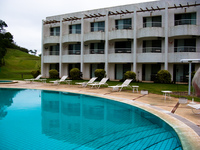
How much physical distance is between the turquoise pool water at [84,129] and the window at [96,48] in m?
19.9

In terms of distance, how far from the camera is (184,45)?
2511 centimetres

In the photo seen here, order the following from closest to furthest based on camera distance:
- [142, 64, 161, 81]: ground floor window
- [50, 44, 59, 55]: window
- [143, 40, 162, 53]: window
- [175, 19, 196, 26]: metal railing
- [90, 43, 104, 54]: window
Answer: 1. [175, 19, 196, 26]: metal railing
2. [143, 40, 162, 53]: window
3. [142, 64, 161, 81]: ground floor window
4. [90, 43, 104, 54]: window
5. [50, 44, 59, 55]: window

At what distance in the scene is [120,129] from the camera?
22.8 feet

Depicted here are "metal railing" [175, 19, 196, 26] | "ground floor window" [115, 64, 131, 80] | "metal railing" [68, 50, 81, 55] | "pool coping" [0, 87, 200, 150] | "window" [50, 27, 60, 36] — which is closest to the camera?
"pool coping" [0, 87, 200, 150]

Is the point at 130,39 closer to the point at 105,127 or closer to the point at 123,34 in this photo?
the point at 123,34

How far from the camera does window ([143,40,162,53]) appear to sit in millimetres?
25938

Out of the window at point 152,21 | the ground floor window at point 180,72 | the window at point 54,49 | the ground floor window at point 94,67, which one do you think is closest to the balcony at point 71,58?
the ground floor window at point 94,67

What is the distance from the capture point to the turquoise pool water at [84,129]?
18.1 feet

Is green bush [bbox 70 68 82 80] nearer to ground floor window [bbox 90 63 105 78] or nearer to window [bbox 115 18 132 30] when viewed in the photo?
ground floor window [bbox 90 63 105 78]

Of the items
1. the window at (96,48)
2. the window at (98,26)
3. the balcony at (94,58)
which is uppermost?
the window at (98,26)

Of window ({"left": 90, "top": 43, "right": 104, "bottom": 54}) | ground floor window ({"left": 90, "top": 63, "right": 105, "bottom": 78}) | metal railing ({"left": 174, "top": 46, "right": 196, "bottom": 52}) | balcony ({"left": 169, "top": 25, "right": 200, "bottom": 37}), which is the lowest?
ground floor window ({"left": 90, "top": 63, "right": 105, "bottom": 78})

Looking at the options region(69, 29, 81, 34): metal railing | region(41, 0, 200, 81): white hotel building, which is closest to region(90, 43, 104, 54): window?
region(41, 0, 200, 81): white hotel building

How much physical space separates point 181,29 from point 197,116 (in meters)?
18.2

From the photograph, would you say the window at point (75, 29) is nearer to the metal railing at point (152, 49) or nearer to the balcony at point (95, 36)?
the balcony at point (95, 36)
